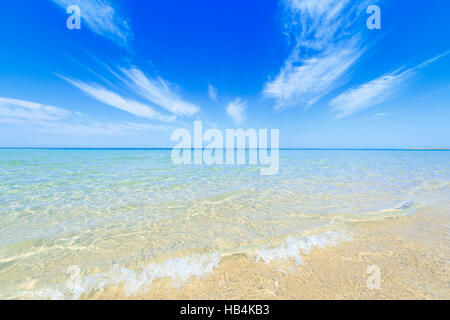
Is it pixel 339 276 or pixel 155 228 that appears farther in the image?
pixel 155 228

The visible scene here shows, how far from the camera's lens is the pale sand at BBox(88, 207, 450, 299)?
266cm

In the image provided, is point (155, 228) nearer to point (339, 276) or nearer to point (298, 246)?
point (298, 246)

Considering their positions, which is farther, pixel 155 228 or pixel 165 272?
pixel 155 228

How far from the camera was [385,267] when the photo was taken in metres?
3.18

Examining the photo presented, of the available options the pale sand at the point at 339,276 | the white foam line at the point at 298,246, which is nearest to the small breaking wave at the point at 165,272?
the white foam line at the point at 298,246

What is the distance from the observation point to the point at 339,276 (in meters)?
2.98

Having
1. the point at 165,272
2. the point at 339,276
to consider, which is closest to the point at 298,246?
the point at 339,276

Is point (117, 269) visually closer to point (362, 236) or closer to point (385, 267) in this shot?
point (385, 267)

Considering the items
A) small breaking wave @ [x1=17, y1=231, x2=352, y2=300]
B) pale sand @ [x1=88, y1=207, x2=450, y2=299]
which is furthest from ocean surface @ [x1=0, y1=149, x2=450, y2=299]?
pale sand @ [x1=88, y1=207, x2=450, y2=299]

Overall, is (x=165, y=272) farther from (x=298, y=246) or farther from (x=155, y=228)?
(x=298, y=246)

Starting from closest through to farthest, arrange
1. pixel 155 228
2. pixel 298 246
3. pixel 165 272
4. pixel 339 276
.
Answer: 1. pixel 339 276
2. pixel 165 272
3. pixel 298 246
4. pixel 155 228

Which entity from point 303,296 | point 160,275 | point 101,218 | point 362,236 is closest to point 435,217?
point 362,236

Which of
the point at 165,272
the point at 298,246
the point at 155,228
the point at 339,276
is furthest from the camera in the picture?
the point at 155,228

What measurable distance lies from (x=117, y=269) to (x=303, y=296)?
145 inches
